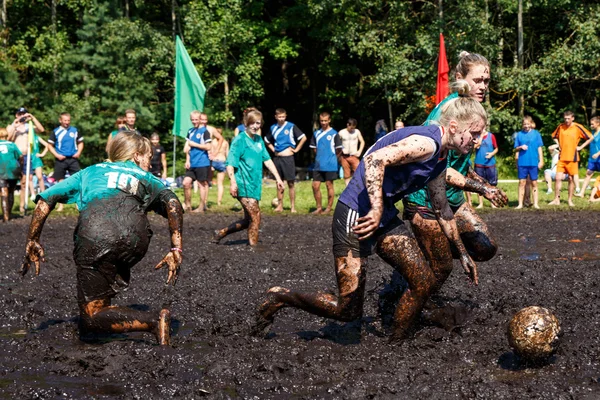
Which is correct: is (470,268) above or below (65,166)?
below

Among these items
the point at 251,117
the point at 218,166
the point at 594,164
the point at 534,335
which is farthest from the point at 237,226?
the point at 594,164

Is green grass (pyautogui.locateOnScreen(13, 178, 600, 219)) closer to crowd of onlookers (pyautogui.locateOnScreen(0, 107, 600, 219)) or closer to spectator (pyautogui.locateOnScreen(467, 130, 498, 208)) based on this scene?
crowd of onlookers (pyautogui.locateOnScreen(0, 107, 600, 219))

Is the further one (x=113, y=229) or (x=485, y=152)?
(x=485, y=152)

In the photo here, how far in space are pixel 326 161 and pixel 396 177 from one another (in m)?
11.9

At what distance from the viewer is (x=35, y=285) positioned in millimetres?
9445

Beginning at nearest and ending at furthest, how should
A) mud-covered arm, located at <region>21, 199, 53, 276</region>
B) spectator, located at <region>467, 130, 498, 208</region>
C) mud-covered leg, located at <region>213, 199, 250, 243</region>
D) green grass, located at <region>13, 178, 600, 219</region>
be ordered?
mud-covered arm, located at <region>21, 199, 53, 276</region>
mud-covered leg, located at <region>213, 199, 250, 243</region>
spectator, located at <region>467, 130, 498, 208</region>
green grass, located at <region>13, 178, 600, 219</region>

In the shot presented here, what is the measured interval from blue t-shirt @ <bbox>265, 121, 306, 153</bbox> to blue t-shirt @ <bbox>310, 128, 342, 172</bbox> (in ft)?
1.69

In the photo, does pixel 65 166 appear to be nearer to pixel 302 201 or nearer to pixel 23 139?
pixel 23 139

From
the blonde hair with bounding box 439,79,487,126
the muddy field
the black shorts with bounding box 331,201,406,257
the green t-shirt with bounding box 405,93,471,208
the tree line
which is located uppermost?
the tree line

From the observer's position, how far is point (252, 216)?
12.4 meters

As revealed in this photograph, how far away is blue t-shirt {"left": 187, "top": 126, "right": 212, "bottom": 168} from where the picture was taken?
58.9ft

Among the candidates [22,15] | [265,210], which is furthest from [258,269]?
[22,15]

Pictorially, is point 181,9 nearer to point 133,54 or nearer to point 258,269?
point 133,54

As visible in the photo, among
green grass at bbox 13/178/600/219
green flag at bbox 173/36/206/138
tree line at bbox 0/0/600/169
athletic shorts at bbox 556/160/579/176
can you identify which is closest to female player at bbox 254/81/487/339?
green grass at bbox 13/178/600/219
